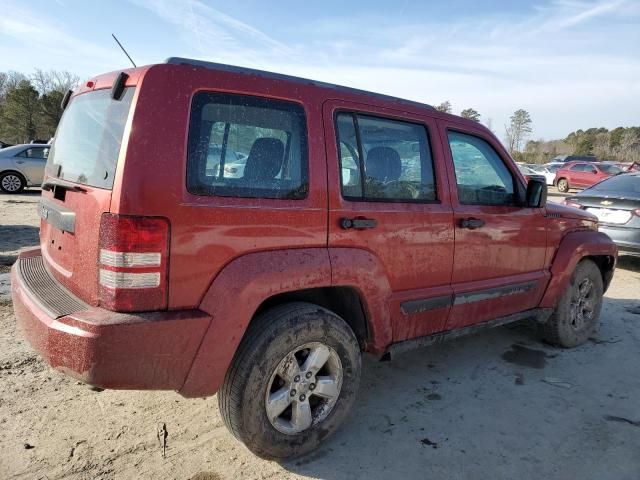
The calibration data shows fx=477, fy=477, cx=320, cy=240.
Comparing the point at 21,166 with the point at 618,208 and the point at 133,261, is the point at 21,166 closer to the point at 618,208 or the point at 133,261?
the point at 133,261

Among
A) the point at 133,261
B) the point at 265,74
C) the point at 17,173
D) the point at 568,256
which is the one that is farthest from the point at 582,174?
the point at 133,261

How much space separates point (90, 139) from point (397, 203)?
178cm

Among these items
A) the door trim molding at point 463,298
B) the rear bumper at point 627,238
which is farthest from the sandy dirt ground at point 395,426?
the rear bumper at point 627,238

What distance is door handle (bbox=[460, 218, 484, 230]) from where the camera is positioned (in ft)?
10.8

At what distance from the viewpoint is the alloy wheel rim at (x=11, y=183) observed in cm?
1368

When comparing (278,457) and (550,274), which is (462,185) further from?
(278,457)

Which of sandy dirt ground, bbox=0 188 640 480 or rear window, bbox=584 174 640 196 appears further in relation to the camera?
rear window, bbox=584 174 640 196

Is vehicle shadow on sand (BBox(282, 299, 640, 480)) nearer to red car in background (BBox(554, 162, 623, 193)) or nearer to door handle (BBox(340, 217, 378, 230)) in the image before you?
door handle (BBox(340, 217, 378, 230))

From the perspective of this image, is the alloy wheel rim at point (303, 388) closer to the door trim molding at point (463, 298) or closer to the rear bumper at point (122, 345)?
the rear bumper at point (122, 345)

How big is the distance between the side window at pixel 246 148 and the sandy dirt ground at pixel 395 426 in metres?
1.49

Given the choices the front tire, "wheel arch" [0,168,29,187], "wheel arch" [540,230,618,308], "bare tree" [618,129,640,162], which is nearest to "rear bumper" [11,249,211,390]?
the front tire

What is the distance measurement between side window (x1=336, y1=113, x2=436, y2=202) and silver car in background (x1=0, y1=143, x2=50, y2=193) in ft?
44.2

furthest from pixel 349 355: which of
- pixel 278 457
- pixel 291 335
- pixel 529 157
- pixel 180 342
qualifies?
pixel 529 157

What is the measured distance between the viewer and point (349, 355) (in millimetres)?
→ 2773
